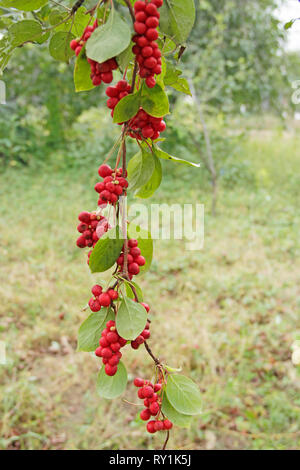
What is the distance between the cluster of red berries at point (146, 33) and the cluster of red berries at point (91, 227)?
0.53ft

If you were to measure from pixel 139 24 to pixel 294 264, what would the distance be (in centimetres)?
242

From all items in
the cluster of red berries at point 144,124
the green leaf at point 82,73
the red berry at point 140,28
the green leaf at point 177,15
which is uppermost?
the green leaf at point 177,15

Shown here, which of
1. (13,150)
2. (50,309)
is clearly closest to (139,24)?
(50,309)

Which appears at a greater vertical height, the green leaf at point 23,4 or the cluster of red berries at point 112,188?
the green leaf at point 23,4

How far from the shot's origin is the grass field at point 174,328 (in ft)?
4.96

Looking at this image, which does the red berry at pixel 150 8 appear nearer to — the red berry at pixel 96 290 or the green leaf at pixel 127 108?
the green leaf at pixel 127 108

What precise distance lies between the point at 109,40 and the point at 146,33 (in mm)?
41

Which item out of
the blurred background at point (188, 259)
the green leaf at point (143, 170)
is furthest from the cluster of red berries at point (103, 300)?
the blurred background at point (188, 259)

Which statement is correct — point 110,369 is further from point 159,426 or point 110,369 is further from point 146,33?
point 146,33

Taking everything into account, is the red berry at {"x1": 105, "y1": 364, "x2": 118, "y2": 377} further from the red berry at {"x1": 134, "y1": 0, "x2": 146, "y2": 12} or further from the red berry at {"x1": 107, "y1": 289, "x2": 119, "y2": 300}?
the red berry at {"x1": 134, "y1": 0, "x2": 146, "y2": 12}

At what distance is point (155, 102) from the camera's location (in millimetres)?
393

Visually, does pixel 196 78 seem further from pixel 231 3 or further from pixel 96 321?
pixel 96 321

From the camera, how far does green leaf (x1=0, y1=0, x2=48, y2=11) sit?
420mm

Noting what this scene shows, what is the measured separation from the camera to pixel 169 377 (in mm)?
497
